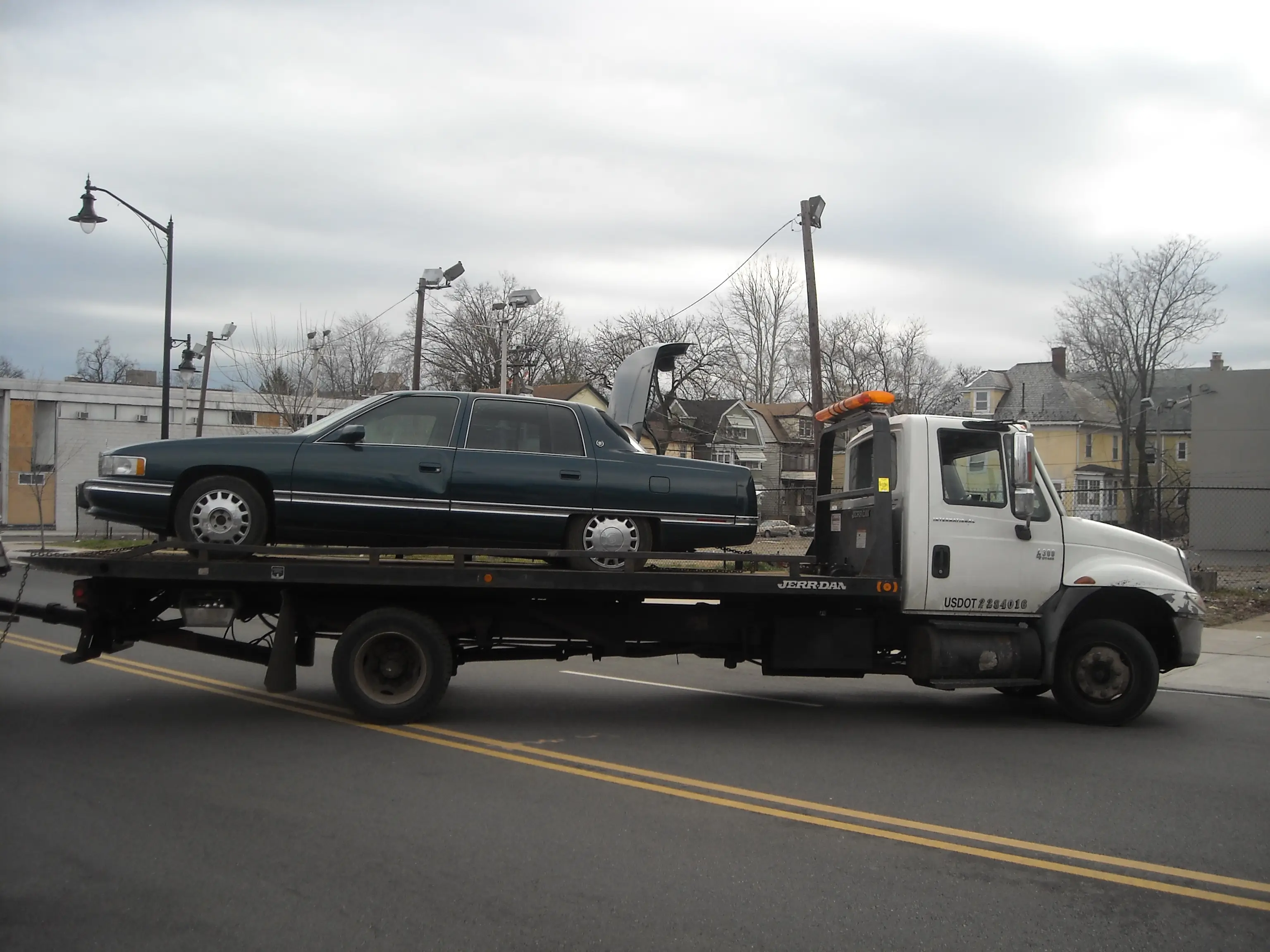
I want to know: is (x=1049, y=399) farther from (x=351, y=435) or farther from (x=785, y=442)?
(x=351, y=435)

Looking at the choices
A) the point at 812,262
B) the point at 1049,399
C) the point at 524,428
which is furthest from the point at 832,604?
the point at 1049,399

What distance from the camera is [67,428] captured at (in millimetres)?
44812

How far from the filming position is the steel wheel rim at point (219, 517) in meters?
7.82

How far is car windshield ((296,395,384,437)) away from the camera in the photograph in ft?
26.8

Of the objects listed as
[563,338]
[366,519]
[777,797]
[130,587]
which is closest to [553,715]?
[366,519]

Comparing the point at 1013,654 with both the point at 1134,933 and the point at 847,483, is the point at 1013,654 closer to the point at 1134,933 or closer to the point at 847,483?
the point at 847,483

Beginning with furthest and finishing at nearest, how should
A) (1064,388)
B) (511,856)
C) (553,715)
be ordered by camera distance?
(1064,388) < (553,715) < (511,856)

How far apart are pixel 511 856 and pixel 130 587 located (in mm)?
4308

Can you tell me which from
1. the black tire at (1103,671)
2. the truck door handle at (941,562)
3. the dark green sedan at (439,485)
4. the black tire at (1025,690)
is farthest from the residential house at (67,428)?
the black tire at (1103,671)

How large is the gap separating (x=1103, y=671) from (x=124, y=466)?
7688 millimetres

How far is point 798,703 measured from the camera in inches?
376

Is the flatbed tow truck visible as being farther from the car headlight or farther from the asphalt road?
the car headlight

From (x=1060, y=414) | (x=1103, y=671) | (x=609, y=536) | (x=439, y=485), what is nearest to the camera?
(x=439, y=485)

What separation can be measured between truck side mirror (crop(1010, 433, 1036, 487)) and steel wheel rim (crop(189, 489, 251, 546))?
580cm
